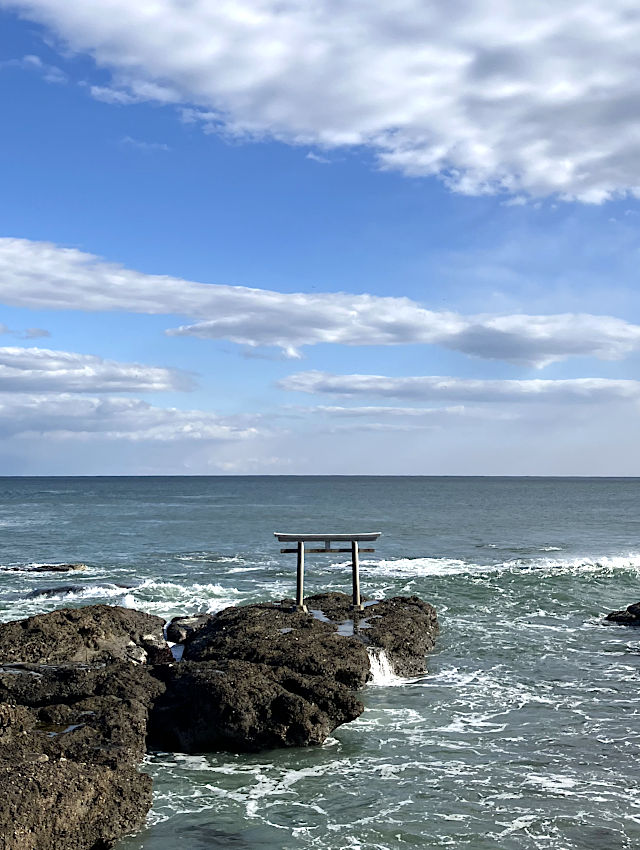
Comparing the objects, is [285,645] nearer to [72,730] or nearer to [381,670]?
[381,670]

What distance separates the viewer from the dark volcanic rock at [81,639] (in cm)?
1955

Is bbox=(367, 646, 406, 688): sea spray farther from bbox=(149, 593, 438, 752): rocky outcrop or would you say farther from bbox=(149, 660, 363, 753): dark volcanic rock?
bbox=(149, 660, 363, 753): dark volcanic rock

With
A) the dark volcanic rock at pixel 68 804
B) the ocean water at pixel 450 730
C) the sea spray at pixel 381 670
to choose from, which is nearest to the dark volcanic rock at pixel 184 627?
the ocean water at pixel 450 730

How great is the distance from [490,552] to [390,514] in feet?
134

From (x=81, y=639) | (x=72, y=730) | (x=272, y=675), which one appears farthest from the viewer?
(x=81, y=639)

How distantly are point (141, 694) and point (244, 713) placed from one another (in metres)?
2.25

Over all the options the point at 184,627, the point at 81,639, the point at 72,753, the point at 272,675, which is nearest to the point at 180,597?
the point at 184,627

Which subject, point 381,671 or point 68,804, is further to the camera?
point 381,671

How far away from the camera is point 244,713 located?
15.1m

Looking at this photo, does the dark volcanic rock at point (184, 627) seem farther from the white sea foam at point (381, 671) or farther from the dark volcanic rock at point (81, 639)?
the white sea foam at point (381, 671)

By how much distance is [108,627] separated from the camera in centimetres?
2178

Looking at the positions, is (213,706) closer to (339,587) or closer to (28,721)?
(28,721)

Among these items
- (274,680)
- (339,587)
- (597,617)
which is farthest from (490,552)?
(274,680)

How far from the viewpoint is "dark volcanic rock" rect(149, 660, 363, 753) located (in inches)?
591
